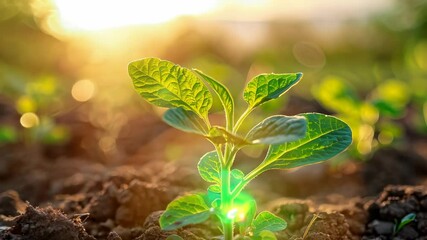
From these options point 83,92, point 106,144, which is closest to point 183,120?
point 106,144

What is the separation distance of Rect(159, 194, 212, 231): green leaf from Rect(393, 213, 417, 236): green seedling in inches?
35.6

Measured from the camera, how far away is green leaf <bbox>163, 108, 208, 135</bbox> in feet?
5.99

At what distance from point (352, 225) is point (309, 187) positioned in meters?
1.39

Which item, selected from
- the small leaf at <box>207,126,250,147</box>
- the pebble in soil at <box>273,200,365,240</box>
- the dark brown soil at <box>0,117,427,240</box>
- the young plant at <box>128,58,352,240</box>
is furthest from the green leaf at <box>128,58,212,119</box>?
the pebble in soil at <box>273,200,365,240</box>

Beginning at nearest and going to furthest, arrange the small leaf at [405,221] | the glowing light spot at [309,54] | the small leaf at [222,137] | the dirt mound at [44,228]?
the small leaf at [222,137] < the dirt mound at [44,228] < the small leaf at [405,221] < the glowing light spot at [309,54]

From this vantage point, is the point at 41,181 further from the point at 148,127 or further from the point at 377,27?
the point at 377,27

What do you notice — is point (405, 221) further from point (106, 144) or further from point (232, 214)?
point (106, 144)

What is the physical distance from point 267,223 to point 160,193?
0.68m

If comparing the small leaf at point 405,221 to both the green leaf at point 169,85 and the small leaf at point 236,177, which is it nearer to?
the small leaf at point 236,177

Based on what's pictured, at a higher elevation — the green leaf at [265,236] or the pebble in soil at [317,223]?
the pebble in soil at [317,223]

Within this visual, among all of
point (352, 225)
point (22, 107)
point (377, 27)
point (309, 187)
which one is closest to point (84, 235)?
point (352, 225)

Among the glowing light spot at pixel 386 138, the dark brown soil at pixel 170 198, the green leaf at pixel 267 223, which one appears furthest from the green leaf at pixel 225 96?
the glowing light spot at pixel 386 138

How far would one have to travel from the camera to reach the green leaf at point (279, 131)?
5.53 feet

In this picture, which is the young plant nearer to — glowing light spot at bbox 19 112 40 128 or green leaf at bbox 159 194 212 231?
green leaf at bbox 159 194 212 231
